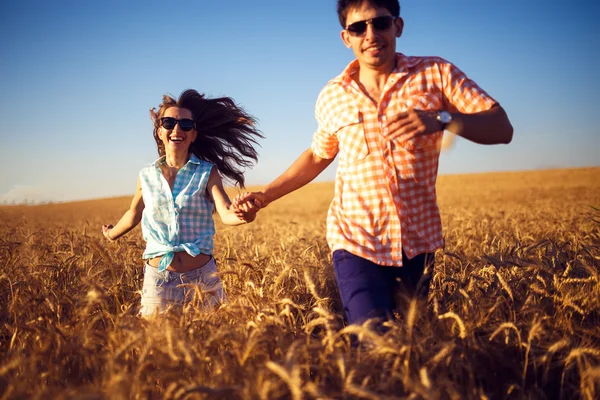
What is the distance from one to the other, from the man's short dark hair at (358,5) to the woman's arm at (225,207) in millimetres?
1400

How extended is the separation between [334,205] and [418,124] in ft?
2.59

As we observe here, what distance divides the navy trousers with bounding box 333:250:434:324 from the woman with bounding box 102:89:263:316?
99cm

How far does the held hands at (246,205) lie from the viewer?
10.7ft

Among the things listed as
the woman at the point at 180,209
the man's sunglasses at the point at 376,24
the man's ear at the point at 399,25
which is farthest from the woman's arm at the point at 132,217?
the man's ear at the point at 399,25

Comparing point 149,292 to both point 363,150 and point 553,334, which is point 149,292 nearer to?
point 363,150

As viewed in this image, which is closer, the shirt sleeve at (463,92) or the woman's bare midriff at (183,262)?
the shirt sleeve at (463,92)

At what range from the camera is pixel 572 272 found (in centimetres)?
376

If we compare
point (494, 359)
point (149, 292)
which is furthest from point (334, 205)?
point (149, 292)

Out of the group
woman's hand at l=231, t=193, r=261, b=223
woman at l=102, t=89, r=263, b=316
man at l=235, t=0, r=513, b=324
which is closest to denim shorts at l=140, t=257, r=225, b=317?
woman at l=102, t=89, r=263, b=316

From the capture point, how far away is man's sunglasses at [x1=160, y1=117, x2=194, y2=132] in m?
4.01

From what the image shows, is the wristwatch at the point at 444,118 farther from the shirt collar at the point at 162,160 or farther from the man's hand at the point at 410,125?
the shirt collar at the point at 162,160

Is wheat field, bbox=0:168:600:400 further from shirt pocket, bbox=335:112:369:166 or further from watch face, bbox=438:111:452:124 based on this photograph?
watch face, bbox=438:111:452:124

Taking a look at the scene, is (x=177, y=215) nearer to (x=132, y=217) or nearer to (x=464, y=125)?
(x=132, y=217)

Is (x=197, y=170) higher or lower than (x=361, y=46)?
lower
